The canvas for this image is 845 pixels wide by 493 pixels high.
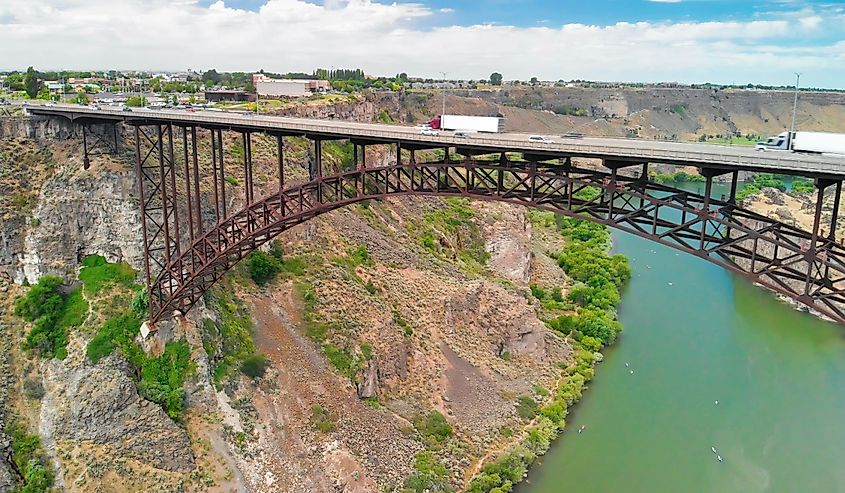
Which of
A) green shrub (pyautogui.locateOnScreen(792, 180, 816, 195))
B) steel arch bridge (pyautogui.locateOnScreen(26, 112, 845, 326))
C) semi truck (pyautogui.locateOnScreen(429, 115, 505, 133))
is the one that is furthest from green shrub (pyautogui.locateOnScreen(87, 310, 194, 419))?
green shrub (pyautogui.locateOnScreen(792, 180, 816, 195))

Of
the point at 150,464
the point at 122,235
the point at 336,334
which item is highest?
the point at 122,235

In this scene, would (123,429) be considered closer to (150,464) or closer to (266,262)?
(150,464)

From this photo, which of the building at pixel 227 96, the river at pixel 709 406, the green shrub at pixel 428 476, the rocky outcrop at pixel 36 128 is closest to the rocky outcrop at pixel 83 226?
the rocky outcrop at pixel 36 128

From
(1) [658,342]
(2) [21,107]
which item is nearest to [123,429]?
(2) [21,107]

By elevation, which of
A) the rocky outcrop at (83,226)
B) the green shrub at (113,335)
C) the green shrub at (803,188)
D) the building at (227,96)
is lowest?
A: the green shrub at (803,188)

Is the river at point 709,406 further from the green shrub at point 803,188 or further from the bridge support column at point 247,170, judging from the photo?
the green shrub at point 803,188

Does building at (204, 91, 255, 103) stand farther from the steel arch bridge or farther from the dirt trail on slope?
the dirt trail on slope
